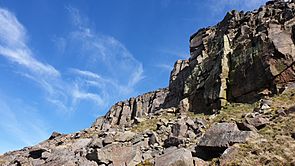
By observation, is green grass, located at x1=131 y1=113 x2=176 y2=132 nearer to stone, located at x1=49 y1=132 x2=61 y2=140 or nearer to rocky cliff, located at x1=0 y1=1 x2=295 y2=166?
rocky cliff, located at x1=0 y1=1 x2=295 y2=166

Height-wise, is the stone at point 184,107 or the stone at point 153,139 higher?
the stone at point 184,107

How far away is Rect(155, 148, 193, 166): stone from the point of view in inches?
757

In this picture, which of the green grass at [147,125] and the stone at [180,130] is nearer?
the stone at [180,130]

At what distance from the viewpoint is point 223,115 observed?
3547cm

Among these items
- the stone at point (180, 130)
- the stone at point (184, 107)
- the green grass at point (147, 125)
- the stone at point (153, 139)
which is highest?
the stone at point (184, 107)

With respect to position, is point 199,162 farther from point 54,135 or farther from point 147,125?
point 54,135

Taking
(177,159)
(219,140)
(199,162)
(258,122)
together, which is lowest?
(199,162)

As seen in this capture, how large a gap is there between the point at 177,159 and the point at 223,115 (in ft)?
58.0

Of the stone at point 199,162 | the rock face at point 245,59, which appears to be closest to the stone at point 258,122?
the stone at point 199,162

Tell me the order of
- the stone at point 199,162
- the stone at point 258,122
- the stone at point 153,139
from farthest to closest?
the stone at point 153,139 < the stone at point 258,122 < the stone at point 199,162

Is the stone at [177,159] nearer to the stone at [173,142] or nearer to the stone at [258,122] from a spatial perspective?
the stone at [173,142]

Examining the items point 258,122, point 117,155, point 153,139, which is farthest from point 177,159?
point 153,139

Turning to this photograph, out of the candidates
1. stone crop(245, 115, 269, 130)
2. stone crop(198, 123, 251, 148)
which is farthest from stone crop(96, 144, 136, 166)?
stone crop(245, 115, 269, 130)

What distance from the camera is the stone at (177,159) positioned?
19.2 m
